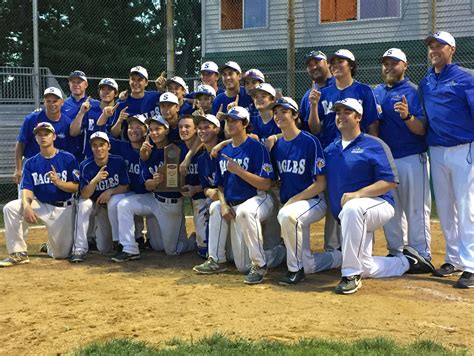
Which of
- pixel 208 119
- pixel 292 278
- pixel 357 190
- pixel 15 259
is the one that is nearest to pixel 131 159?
pixel 208 119

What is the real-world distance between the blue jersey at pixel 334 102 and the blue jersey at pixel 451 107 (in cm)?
52

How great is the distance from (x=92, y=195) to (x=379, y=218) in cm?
346

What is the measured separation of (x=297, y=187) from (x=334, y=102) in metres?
0.90

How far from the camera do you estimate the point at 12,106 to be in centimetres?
1497

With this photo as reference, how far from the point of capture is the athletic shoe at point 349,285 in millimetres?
4969

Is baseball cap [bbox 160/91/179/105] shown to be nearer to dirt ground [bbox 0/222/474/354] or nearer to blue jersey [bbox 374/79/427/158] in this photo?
dirt ground [bbox 0/222/474/354]

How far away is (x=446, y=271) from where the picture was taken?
5.58 m

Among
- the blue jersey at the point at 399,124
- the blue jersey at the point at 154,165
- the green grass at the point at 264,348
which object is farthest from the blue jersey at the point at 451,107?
the blue jersey at the point at 154,165

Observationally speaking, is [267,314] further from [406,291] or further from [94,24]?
[94,24]

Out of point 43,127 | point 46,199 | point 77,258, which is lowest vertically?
point 77,258

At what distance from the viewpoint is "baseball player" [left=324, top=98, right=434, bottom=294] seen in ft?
16.7

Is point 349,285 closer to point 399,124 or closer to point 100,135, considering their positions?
point 399,124

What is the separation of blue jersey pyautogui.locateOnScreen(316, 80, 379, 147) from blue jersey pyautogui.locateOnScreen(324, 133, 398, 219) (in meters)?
0.38

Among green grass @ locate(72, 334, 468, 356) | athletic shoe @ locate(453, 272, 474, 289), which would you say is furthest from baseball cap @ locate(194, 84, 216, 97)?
green grass @ locate(72, 334, 468, 356)
